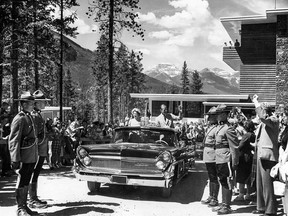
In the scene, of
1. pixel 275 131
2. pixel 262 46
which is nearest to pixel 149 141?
pixel 275 131

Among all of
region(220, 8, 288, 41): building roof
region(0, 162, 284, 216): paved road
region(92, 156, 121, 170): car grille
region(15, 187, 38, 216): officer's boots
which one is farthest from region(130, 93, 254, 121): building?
region(15, 187, 38, 216): officer's boots

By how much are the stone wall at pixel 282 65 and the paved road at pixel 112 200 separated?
11.2 meters

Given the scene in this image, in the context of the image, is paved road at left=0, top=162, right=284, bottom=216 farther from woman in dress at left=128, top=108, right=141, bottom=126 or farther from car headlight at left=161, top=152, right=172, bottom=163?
woman in dress at left=128, top=108, right=141, bottom=126

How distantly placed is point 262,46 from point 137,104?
71080 millimetres

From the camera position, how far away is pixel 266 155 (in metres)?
5.62

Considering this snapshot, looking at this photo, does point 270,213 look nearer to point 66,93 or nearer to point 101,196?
point 101,196

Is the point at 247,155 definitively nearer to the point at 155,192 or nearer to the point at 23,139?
the point at 155,192

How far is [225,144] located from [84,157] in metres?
2.72

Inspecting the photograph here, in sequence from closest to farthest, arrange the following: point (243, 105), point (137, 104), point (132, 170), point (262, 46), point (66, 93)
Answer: point (132, 170) → point (262, 46) → point (243, 105) → point (66, 93) → point (137, 104)

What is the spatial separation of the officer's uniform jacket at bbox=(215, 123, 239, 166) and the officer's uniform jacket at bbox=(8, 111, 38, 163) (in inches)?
117

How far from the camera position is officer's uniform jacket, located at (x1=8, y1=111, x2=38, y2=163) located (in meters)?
5.19

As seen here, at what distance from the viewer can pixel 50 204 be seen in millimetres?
6195

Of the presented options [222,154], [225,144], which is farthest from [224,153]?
[225,144]

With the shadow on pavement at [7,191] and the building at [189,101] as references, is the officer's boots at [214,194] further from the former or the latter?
the building at [189,101]
